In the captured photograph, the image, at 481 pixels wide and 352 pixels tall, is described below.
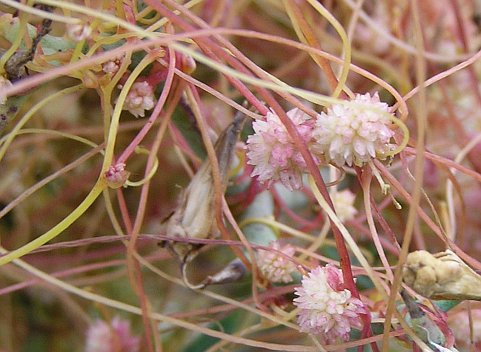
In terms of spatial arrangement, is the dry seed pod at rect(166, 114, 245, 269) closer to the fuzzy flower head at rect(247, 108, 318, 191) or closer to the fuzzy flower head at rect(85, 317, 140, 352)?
the fuzzy flower head at rect(247, 108, 318, 191)

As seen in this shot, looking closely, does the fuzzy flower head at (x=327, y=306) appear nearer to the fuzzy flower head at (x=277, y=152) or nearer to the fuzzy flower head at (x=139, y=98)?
the fuzzy flower head at (x=277, y=152)

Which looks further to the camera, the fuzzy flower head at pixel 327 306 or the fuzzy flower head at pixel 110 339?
the fuzzy flower head at pixel 110 339

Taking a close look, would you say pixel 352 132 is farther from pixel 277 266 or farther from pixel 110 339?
pixel 110 339

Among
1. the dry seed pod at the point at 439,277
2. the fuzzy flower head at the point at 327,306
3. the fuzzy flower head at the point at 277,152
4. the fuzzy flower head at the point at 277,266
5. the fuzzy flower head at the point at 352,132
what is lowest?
the fuzzy flower head at the point at 277,266

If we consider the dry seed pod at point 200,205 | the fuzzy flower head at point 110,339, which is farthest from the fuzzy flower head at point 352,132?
the fuzzy flower head at point 110,339

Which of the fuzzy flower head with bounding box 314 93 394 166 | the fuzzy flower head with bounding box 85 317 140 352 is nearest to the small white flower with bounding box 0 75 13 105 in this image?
the fuzzy flower head with bounding box 314 93 394 166

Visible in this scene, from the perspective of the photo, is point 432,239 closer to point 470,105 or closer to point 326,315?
point 470,105
